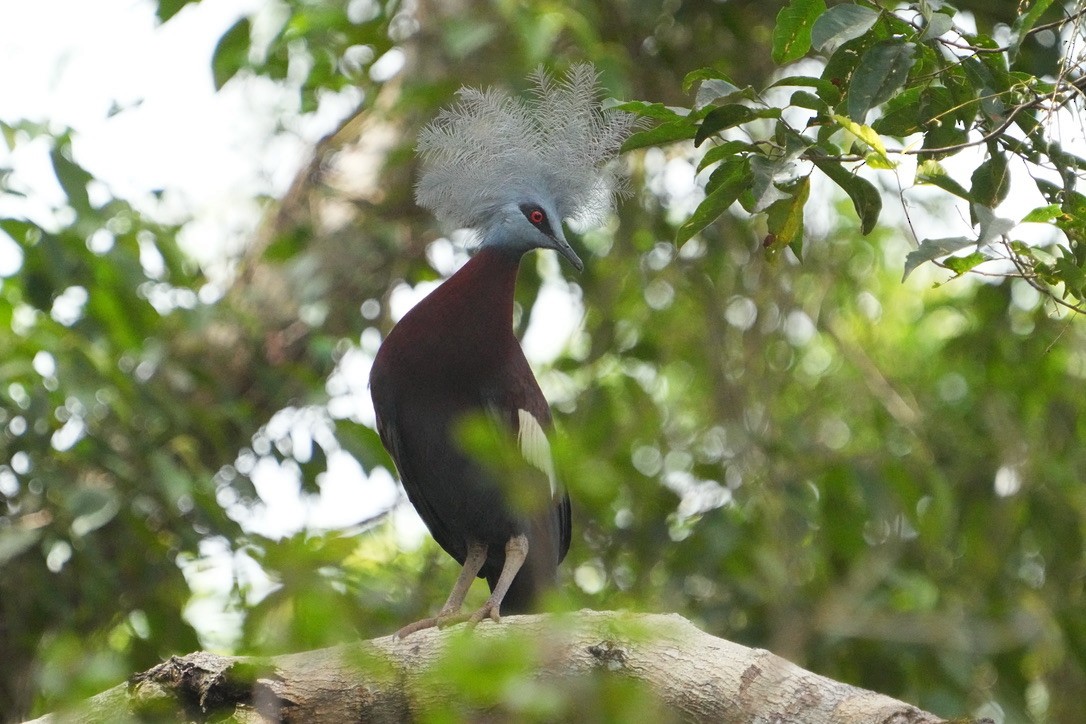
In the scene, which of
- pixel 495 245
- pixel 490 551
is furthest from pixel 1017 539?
pixel 495 245

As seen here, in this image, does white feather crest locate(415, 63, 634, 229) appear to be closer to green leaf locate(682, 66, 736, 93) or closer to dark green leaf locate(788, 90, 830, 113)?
green leaf locate(682, 66, 736, 93)

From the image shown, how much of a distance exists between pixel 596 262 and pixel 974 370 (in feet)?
5.39

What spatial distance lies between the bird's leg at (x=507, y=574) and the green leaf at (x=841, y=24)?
1.66 metres

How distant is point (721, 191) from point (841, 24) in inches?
11.9

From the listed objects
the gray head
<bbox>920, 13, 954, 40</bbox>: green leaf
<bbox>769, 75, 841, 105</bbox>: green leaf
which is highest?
<bbox>920, 13, 954, 40</bbox>: green leaf

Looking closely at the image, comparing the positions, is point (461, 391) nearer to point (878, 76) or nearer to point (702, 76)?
point (702, 76)

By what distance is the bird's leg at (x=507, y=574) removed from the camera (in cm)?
282

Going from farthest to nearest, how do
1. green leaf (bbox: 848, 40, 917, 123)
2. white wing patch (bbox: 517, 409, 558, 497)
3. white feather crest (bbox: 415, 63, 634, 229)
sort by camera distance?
white feather crest (bbox: 415, 63, 634, 229) → white wing patch (bbox: 517, 409, 558, 497) → green leaf (bbox: 848, 40, 917, 123)

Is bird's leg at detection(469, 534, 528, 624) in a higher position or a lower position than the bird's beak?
lower

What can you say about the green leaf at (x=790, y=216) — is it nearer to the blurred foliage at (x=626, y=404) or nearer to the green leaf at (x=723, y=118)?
the green leaf at (x=723, y=118)

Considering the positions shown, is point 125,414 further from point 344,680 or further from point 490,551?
point 344,680

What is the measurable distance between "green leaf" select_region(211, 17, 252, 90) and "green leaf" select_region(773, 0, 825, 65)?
2.30 meters

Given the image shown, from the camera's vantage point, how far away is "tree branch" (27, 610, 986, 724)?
76.4 inches

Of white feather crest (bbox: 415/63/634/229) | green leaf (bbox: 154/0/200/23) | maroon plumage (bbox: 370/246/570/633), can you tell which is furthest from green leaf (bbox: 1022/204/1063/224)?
green leaf (bbox: 154/0/200/23)
